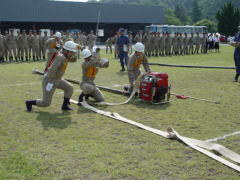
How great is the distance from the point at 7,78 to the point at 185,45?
18269 mm

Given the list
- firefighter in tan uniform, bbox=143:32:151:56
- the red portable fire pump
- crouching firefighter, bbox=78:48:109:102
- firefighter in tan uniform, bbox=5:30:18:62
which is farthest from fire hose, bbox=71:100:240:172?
firefighter in tan uniform, bbox=143:32:151:56

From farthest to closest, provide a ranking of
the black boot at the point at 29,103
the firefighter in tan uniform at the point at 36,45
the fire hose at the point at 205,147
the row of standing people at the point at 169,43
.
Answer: the row of standing people at the point at 169,43, the firefighter in tan uniform at the point at 36,45, the black boot at the point at 29,103, the fire hose at the point at 205,147

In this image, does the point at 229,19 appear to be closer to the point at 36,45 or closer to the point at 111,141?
the point at 36,45

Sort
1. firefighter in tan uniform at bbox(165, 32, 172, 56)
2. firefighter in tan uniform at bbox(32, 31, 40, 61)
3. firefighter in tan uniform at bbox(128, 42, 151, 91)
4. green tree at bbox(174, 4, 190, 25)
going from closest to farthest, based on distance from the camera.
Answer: firefighter in tan uniform at bbox(128, 42, 151, 91) → firefighter in tan uniform at bbox(32, 31, 40, 61) → firefighter in tan uniform at bbox(165, 32, 172, 56) → green tree at bbox(174, 4, 190, 25)

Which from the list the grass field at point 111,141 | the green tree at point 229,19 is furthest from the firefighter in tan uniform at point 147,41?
the green tree at point 229,19

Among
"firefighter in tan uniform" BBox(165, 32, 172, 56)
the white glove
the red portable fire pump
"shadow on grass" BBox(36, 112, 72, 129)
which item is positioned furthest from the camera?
"firefighter in tan uniform" BBox(165, 32, 172, 56)

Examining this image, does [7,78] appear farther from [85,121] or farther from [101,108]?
[85,121]

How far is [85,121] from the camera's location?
6.41 metres

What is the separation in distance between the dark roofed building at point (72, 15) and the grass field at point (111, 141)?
4371 cm

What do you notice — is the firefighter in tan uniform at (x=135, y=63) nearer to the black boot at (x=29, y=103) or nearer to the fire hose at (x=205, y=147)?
the black boot at (x=29, y=103)

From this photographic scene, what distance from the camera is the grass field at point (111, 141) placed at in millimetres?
4055

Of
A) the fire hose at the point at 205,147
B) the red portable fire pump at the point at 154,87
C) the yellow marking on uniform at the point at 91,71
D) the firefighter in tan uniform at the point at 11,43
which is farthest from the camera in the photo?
the firefighter in tan uniform at the point at 11,43

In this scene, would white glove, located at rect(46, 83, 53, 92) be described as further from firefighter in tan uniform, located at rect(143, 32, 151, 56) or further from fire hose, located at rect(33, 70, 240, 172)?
firefighter in tan uniform, located at rect(143, 32, 151, 56)

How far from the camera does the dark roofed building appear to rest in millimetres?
48844
